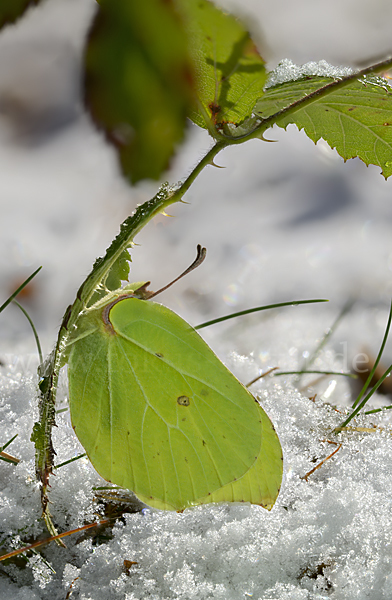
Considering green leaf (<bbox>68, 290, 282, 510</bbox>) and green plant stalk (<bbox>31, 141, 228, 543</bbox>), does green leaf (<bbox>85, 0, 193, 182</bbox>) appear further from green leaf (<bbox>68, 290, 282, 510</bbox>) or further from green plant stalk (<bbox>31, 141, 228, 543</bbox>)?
green leaf (<bbox>68, 290, 282, 510</bbox>)

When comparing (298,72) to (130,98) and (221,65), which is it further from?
(130,98)

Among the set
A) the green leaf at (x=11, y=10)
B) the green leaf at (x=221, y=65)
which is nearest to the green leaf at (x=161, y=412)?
the green leaf at (x=221, y=65)

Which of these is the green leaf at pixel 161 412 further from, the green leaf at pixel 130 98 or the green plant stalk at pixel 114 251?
the green leaf at pixel 130 98

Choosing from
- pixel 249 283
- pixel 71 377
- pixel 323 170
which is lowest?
pixel 71 377

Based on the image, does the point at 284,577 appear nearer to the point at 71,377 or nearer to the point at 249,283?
the point at 71,377

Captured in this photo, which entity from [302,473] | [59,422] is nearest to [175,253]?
[59,422]

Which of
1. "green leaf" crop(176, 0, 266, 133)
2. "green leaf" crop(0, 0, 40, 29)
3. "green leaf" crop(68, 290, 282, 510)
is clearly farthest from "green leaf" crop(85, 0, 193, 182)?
"green leaf" crop(68, 290, 282, 510)
